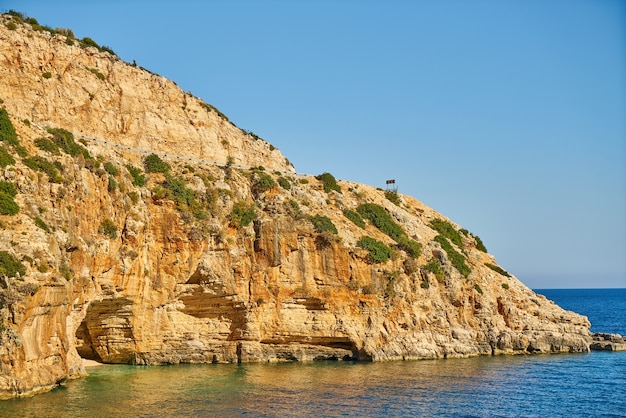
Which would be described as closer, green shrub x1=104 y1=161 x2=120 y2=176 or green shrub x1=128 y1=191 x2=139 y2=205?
green shrub x1=104 y1=161 x2=120 y2=176

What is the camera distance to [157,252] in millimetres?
48094

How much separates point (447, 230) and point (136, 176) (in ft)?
116

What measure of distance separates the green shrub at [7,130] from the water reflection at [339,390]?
14871mm

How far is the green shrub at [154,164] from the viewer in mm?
52469

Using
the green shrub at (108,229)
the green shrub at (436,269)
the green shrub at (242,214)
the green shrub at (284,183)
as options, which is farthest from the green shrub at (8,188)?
the green shrub at (436,269)

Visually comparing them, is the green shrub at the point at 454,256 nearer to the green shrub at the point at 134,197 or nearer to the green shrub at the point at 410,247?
the green shrub at the point at 410,247

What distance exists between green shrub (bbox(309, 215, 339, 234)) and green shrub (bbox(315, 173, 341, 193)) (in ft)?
28.7

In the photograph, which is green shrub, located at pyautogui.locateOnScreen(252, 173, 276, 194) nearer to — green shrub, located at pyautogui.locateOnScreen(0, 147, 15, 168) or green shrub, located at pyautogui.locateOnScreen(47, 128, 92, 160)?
green shrub, located at pyautogui.locateOnScreen(47, 128, 92, 160)

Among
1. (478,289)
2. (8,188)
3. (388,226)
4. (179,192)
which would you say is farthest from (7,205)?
(478,289)

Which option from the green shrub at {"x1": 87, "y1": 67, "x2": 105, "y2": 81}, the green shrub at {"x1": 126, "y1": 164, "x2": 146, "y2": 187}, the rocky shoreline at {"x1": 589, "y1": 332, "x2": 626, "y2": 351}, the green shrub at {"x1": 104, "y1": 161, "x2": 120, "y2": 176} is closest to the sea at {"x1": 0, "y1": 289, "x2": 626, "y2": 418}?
the rocky shoreline at {"x1": 589, "y1": 332, "x2": 626, "y2": 351}

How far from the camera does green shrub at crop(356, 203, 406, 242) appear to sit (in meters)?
63.0

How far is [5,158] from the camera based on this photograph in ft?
125

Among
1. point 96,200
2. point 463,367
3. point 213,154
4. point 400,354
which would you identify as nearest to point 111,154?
point 96,200

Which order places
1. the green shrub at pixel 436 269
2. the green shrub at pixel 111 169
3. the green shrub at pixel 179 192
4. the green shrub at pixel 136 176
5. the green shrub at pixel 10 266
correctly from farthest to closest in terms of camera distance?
the green shrub at pixel 436 269, the green shrub at pixel 179 192, the green shrub at pixel 136 176, the green shrub at pixel 111 169, the green shrub at pixel 10 266
